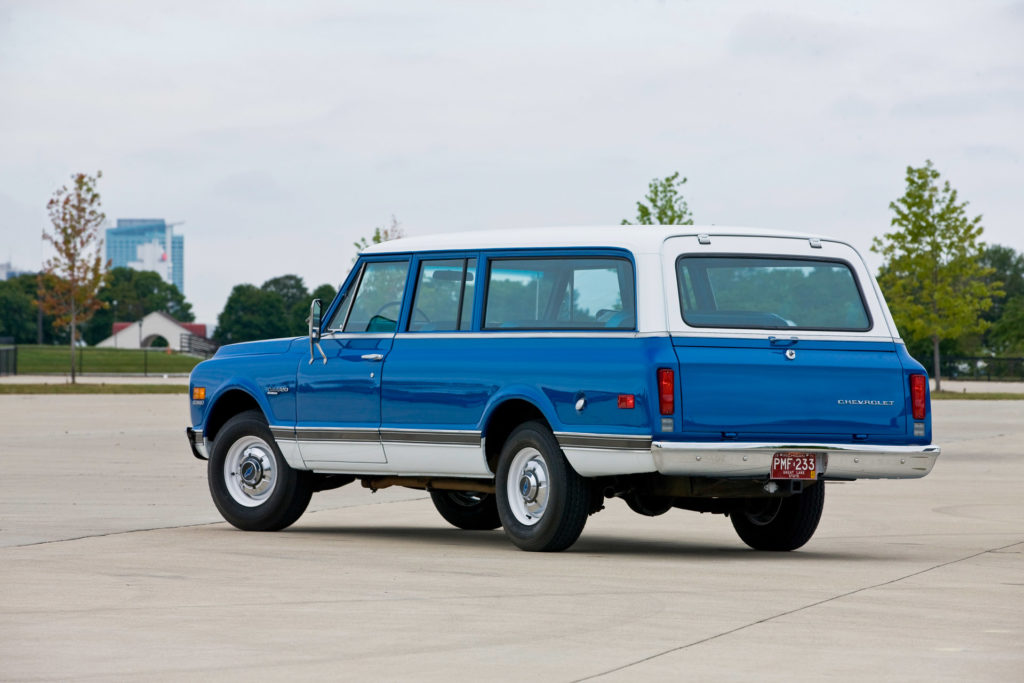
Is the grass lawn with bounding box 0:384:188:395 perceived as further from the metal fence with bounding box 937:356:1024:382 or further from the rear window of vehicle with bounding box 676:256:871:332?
the metal fence with bounding box 937:356:1024:382

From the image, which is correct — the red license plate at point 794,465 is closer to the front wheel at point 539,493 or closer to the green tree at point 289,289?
the front wheel at point 539,493

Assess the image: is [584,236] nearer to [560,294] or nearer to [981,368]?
[560,294]

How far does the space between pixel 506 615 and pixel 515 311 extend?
3.67 metres

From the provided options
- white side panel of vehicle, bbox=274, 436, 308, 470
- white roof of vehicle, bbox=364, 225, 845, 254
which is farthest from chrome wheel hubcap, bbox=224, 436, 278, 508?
white roof of vehicle, bbox=364, 225, 845, 254

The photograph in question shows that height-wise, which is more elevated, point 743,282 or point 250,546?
point 743,282

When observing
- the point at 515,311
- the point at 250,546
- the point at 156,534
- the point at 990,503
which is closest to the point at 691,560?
the point at 515,311

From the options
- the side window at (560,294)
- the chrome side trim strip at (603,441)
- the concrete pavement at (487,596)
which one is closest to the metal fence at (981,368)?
the concrete pavement at (487,596)

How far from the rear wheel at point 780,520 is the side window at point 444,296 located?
7.50 feet

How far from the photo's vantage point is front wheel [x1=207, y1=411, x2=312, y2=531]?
13.0 meters

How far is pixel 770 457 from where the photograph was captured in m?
10.8

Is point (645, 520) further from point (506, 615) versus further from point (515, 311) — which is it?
point (506, 615)

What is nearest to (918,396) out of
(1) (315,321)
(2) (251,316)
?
(1) (315,321)

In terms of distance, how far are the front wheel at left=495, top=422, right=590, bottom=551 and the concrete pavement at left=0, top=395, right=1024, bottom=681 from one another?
0.17 meters

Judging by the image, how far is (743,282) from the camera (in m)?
11.4
